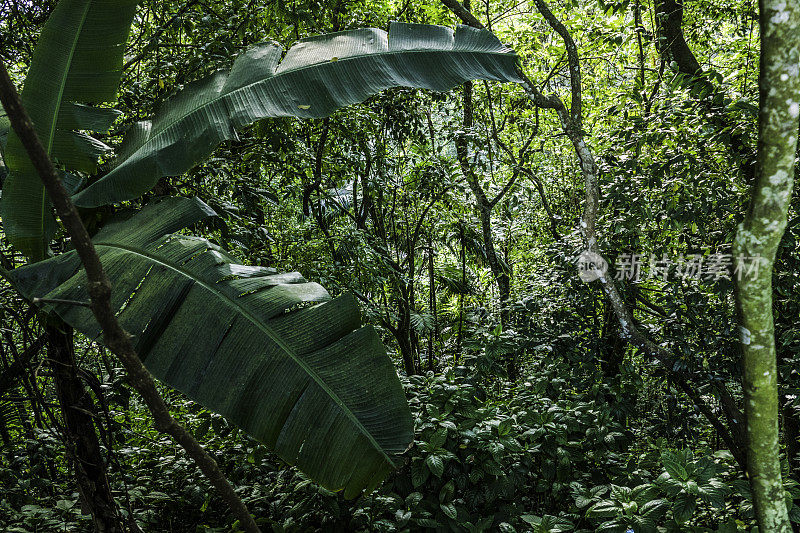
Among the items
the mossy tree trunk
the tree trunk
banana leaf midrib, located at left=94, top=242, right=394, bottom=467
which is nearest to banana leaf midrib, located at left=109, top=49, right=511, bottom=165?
banana leaf midrib, located at left=94, top=242, right=394, bottom=467

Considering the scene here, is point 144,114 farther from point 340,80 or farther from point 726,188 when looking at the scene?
point 726,188

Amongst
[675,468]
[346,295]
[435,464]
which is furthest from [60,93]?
[675,468]

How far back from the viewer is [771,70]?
5.73 ft

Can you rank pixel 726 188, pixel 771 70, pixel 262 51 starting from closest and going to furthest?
pixel 771 70 < pixel 262 51 < pixel 726 188

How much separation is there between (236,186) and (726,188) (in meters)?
3.40

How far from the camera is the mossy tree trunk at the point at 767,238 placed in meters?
1.72

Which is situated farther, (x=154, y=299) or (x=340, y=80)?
(x=340, y=80)

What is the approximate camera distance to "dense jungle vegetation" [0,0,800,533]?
1893 millimetres

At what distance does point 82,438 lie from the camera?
254cm

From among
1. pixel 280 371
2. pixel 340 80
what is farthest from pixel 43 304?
pixel 340 80

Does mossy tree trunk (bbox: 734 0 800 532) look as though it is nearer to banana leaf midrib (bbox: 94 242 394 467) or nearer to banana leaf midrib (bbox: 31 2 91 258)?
banana leaf midrib (bbox: 94 242 394 467)

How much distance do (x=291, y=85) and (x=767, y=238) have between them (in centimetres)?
213

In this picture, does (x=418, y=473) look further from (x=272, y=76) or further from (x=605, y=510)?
(x=272, y=76)

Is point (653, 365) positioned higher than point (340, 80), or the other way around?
point (340, 80)
